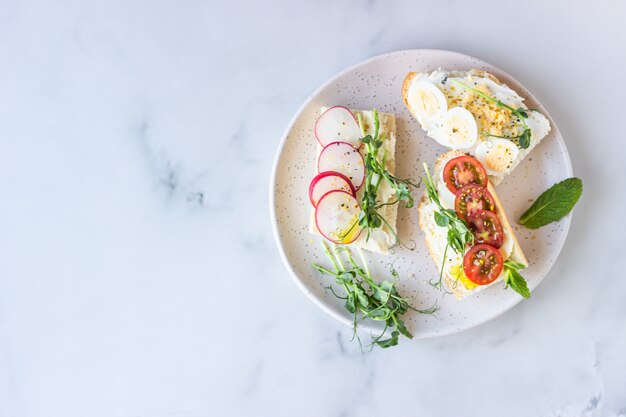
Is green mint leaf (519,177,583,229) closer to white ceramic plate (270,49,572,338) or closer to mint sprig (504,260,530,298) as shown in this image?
white ceramic plate (270,49,572,338)

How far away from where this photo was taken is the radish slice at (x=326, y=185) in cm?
309

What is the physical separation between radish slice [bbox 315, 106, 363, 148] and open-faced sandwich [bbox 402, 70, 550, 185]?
292mm

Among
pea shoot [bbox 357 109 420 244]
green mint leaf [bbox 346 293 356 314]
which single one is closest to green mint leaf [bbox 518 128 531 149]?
pea shoot [bbox 357 109 420 244]

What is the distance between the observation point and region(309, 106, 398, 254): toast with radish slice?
3.07 meters

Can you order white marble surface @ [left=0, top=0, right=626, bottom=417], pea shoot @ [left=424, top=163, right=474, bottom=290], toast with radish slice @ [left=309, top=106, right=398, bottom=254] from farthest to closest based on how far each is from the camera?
white marble surface @ [left=0, top=0, right=626, bottom=417], toast with radish slice @ [left=309, top=106, right=398, bottom=254], pea shoot @ [left=424, top=163, right=474, bottom=290]

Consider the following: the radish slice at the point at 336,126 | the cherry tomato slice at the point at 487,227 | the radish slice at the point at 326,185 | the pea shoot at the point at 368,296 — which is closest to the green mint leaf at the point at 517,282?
the cherry tomato slice at the point at 487,227

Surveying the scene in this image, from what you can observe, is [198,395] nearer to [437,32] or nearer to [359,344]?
[359,344]

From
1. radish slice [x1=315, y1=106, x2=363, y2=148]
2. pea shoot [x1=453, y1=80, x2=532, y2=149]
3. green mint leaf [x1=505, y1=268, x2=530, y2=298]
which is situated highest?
radish slice [x1=315, y1=106, x2=363, y2=148]

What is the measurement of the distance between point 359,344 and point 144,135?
147 centimetres

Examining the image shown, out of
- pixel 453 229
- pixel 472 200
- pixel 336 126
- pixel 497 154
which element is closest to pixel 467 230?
pixel 453 229

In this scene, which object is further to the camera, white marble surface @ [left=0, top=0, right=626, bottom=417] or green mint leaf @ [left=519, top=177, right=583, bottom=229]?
white marble surface @ [left=0, top=0, right=626, bottom=417]

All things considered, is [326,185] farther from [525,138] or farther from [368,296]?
[525,138]

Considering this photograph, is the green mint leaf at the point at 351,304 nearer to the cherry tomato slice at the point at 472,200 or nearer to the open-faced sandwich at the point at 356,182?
the open-faced sandwich at the point at 356,182

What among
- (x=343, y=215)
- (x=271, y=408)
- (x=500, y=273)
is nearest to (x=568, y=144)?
(x=500, y=273)
